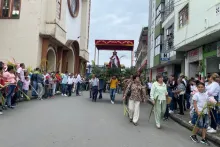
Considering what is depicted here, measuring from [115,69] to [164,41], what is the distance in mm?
12806

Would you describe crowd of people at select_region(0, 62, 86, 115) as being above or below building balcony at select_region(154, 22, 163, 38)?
below

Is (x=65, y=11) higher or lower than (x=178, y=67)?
higher

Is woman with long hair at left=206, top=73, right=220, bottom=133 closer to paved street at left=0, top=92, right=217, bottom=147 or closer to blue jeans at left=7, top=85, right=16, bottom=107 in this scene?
paved street at left=0, top=92, right=217, bottom=147

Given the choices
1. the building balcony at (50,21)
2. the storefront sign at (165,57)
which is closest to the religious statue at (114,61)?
the storefront sign at (165,57)

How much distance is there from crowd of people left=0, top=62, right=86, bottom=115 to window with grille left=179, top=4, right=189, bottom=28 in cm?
867

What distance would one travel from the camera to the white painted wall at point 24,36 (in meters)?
23.2

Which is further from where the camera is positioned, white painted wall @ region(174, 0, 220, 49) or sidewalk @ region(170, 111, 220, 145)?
white painted wall @ region(174, 0, 220, 49)

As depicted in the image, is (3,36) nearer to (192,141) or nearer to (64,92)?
(64,92)

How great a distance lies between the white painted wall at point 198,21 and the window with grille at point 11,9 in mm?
13880

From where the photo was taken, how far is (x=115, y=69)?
16.2 meters

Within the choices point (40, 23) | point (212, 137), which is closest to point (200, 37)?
point (212, 137)

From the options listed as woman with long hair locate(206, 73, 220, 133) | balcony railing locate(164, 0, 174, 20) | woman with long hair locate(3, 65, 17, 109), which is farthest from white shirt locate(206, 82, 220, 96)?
balcony railing locate(164, 0, 174, 20)

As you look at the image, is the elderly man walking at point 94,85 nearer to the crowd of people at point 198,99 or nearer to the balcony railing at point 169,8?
the crowd of people at point 198,99

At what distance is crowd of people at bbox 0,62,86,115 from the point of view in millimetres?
10320
